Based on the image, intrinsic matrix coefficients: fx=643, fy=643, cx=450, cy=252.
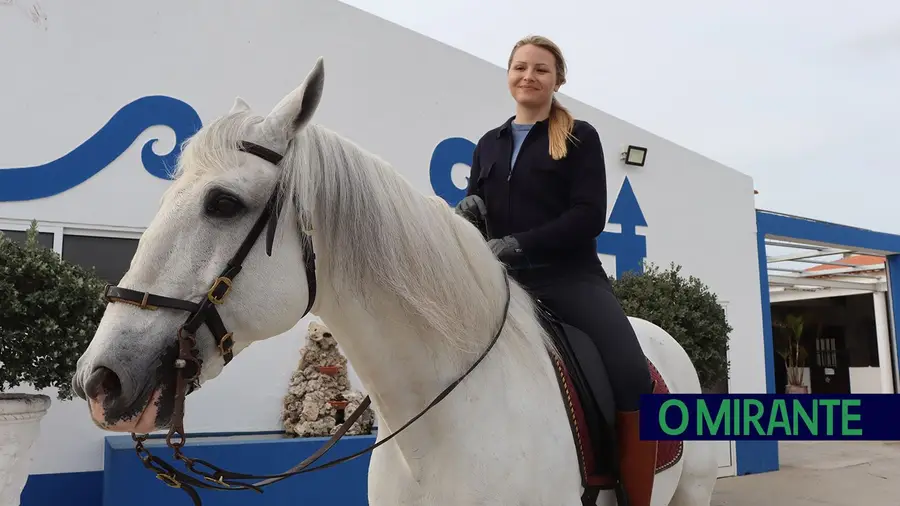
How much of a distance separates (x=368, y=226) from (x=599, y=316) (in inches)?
29.7

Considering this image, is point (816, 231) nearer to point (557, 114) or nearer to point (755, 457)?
point (755, 457)

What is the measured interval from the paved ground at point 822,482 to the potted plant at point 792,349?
3.72m

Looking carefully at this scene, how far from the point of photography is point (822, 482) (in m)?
7.40

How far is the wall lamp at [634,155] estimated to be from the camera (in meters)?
7.27

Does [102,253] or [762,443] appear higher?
[102,253]

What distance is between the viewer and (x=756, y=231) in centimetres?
846

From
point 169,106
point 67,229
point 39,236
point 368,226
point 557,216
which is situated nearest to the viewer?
point 368,226

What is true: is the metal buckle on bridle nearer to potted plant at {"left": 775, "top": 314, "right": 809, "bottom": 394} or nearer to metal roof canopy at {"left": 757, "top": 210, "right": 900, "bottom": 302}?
metal roof canopy at {"left": 757, "top": 210, "right": 900, "bottom": 302}

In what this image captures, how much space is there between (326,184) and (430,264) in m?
0.29

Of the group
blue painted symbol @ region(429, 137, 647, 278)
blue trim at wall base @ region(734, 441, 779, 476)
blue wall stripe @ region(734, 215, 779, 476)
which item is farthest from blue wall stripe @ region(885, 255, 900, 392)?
blue painted symbol @ region(429, 137, 647, 278)

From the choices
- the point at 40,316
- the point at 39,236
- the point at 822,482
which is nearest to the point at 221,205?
the point at 40,316

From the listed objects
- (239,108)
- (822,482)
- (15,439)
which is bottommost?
(822,482)

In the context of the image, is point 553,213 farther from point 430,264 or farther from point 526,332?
point 430,264

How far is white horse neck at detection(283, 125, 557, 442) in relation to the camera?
4.49ft
